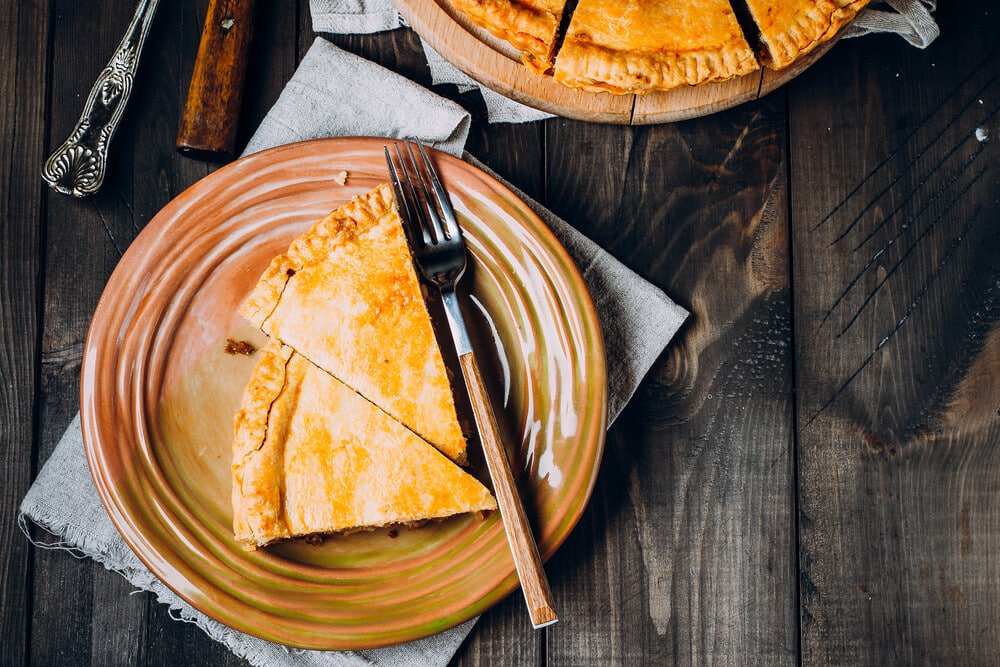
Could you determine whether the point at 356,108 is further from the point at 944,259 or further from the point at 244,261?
the point at 944,259

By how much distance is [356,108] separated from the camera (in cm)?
230

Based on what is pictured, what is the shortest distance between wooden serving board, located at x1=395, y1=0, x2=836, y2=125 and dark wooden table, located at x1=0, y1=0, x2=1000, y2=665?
0.24m

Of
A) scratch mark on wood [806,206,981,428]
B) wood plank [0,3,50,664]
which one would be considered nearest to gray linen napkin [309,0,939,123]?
scratch mark on wood [806,206,981,428]

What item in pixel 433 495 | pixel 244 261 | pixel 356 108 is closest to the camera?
pixel 433 495

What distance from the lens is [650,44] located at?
2.08 m

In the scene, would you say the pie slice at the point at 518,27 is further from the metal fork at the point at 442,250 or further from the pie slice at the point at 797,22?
the pie slice at the point at 797,22

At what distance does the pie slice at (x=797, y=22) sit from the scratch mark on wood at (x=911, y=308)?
0.81 m

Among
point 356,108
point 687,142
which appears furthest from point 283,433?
point 687,142

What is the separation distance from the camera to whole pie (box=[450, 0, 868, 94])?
6.64 ft

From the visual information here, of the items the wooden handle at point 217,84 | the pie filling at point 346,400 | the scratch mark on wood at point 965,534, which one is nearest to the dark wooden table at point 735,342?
the scratch mark on wood at point 965,534

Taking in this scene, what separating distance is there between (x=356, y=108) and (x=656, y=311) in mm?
1118

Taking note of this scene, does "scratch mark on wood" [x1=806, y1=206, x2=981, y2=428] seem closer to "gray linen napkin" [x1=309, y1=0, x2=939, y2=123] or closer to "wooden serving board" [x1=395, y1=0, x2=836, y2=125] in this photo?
"gray linen napkin" [x1=309, y1=0, x2=939, y2=123]

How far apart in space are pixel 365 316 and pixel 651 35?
1.12 meters

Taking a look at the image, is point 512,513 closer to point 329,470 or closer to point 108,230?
point 329,470
